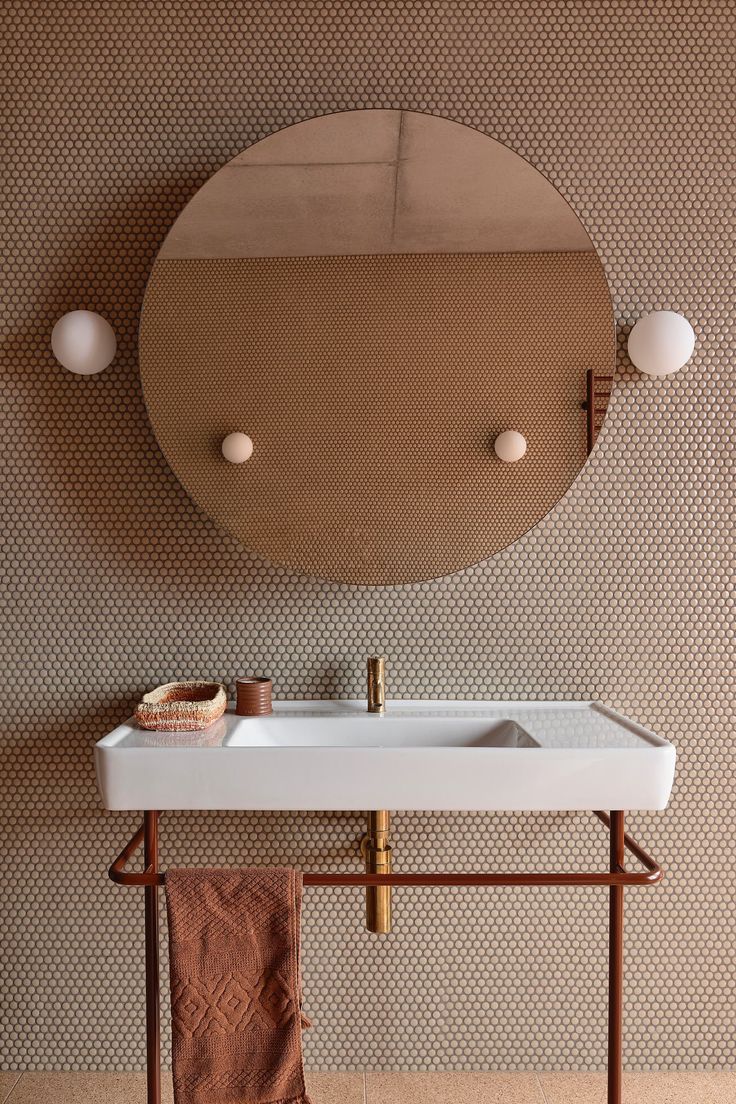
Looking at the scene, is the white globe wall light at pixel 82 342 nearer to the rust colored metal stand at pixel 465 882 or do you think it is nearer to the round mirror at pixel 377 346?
the round mirror at pixel 377 346

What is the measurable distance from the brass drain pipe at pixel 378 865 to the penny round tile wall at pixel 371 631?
0.57 ft

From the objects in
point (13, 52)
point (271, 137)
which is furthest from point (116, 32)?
point (271, 137)

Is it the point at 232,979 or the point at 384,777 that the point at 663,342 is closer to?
the point at 384,777

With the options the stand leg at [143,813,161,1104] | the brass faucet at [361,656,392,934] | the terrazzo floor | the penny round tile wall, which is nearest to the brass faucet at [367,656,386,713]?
the penny round tile wall

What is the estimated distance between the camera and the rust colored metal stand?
1.48 m

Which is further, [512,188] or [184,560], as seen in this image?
[184,560]

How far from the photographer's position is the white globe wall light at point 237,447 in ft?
6.00

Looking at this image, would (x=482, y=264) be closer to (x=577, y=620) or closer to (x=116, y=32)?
(x=577, y=620)

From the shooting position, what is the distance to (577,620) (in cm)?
191

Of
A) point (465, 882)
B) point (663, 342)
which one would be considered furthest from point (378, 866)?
point (663, 342)

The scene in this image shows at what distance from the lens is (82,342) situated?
179 centimetres

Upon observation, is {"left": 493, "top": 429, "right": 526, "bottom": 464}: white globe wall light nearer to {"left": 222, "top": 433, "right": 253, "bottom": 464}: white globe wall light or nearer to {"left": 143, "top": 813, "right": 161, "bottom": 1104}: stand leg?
{"left": 222, "top": 433, "right": 253, "bottom": 464}: white globe wall light

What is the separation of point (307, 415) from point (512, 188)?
2.17ft

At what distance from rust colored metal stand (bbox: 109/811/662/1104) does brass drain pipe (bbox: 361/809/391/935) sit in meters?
0.20
